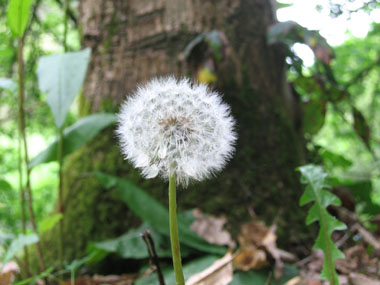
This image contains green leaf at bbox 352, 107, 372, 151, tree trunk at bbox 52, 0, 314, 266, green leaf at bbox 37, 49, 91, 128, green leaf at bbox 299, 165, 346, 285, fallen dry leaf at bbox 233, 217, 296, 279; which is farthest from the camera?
green leaf at bbox 352, 107, 372, 151

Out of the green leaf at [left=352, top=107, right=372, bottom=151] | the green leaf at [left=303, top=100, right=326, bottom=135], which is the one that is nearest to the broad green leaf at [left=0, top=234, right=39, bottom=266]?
the green leaf at [left=303, top=100, right=326, bottom=135]

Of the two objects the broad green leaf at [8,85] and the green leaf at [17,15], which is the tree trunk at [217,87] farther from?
the green leaf at [17,15]

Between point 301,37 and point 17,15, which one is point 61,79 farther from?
point 301,37

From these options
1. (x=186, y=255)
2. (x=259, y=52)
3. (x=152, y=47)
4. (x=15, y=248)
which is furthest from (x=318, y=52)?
(x=15, y=248)

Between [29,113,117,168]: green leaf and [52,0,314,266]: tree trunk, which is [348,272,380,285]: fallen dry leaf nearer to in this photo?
[52,0,314,266]: tree trunk

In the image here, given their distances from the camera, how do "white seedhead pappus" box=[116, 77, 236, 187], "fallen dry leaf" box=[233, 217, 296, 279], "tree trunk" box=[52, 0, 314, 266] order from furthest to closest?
"tree trunk" box=[52, 0, 314, 266] < "fallen dry leaf" box=[233, 217, 296, 279] < "white seedhead pappus" box=[116, 77, 236, 187]

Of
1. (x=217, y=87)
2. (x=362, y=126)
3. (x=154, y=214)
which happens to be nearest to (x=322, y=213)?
(x=154, y=214)

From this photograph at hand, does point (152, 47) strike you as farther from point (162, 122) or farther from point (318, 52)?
point (162, 122)

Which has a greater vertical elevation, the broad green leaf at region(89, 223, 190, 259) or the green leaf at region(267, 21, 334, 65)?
the green leaf at region(267, 21, 334, 65)
